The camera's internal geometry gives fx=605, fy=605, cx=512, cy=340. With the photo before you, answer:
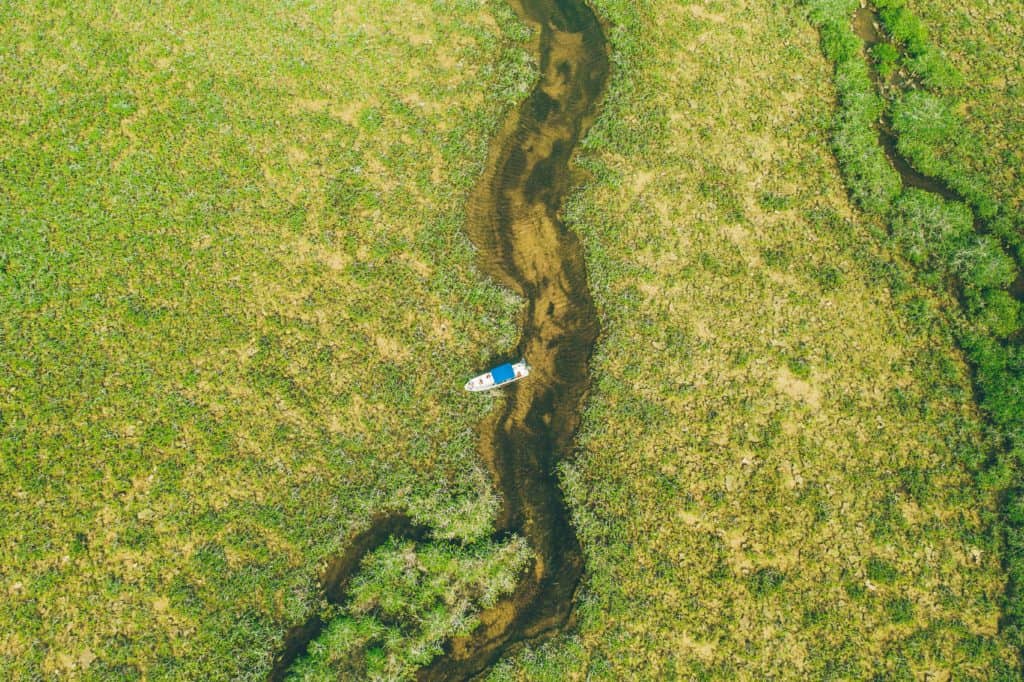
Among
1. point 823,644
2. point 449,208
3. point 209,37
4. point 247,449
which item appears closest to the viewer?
point 823,644

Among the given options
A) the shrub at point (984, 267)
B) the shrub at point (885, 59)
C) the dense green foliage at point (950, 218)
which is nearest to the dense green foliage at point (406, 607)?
the dense green foliage at point (950, 218)

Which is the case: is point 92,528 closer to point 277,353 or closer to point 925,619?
point 277,353

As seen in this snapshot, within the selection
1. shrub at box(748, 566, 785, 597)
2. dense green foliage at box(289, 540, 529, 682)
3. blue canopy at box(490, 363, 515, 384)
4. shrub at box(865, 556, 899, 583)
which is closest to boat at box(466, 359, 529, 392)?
blue canopy at box(490, 363, 515, 384)

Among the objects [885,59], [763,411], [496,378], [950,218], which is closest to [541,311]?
[496,378]

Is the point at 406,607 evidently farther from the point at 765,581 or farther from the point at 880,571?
the point at 880,571

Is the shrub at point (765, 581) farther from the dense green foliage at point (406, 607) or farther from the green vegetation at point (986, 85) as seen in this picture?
the green vegetation at point (986, 85)

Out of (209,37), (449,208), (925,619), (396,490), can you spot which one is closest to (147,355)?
(396,490)

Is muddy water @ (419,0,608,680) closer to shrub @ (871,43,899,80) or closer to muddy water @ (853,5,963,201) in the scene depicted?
muddy water @ (853,5,963,201)

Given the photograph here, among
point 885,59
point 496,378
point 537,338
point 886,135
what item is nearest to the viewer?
point 496,378
